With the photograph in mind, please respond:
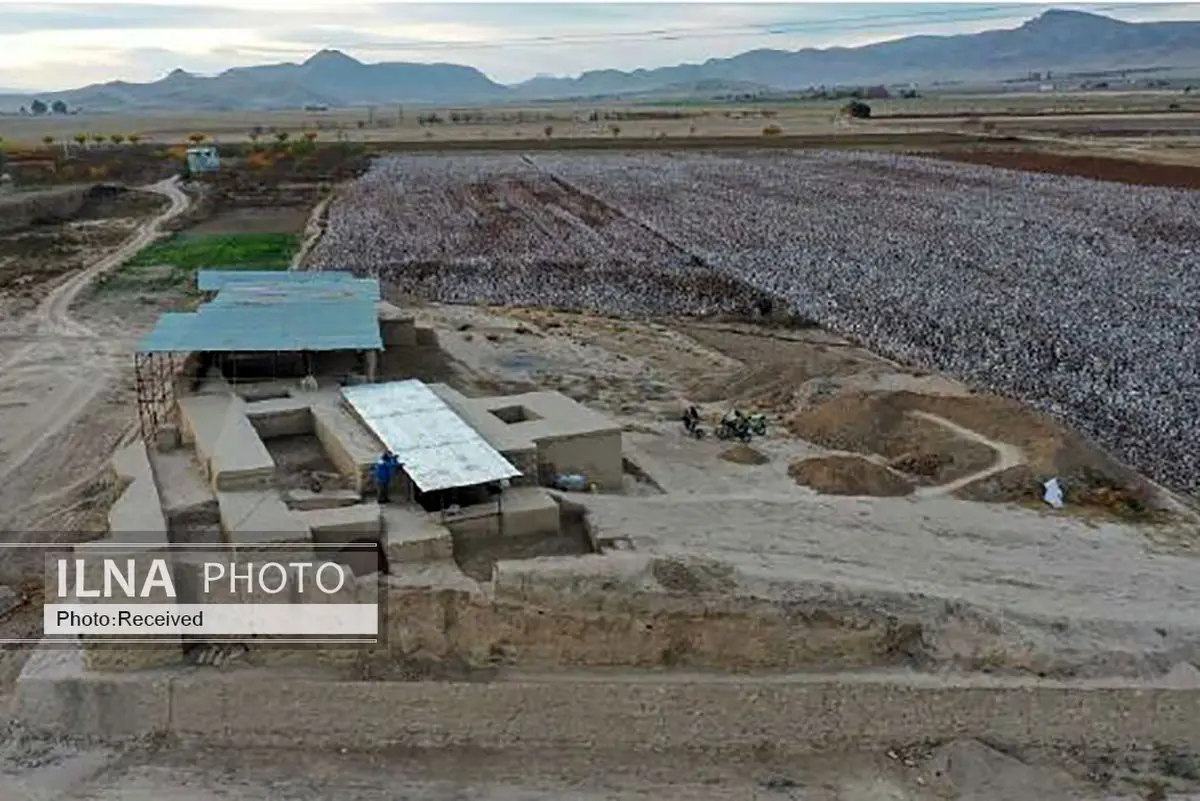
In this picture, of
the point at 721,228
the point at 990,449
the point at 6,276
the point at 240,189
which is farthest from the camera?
the point at 240,189

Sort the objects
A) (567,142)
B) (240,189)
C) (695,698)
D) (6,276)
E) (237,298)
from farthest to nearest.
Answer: (567,142) → (240,189) → (6,276) → (237,298) → (695,698)

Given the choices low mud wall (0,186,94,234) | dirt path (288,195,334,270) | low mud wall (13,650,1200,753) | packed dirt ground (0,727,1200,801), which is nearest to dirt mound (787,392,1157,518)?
low mud wall (13,650,1200,753)

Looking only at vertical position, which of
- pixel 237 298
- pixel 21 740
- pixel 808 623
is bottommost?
pixel 21 740

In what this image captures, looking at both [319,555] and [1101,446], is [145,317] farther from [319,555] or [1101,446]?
[1101,446]

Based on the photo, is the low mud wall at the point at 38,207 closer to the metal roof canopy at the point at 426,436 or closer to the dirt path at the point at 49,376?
the dirt path at the point at 49,376

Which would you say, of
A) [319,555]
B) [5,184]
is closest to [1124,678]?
[319,555]

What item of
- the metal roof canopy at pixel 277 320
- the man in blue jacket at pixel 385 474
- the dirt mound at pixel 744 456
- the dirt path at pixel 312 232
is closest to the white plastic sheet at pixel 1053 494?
the dirt mound at pixel 744 456

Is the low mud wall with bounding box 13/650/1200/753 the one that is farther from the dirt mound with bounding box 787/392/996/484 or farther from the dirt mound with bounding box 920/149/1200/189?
the dirt mound with bounding box 920/149/1200/189
